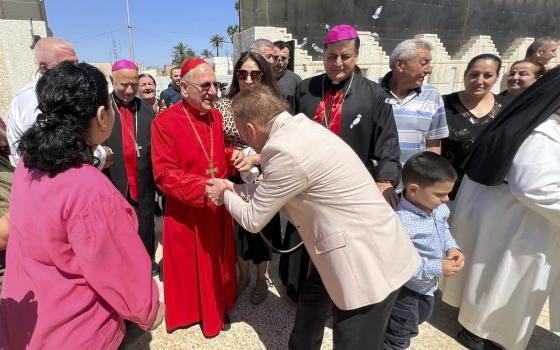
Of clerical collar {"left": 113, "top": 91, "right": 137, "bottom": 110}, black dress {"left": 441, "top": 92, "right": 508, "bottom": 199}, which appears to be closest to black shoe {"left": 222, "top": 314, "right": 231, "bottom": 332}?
clerical collar {"left": 113, "top": 91, "right": 137, "bottom": 110}

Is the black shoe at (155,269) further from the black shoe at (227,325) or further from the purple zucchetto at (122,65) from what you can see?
the purple zucchetto at (122,65)

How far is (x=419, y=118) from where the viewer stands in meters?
2.83

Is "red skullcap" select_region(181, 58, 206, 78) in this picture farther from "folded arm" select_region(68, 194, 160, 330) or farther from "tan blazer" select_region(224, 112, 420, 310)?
"folded arm" select_region(68, 194, 160, 330)

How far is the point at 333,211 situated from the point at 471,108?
2.25 meters

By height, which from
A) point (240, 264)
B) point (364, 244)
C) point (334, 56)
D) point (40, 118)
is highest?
point (334, 56)

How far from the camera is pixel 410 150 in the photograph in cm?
290

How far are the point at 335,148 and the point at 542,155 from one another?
1.40 m

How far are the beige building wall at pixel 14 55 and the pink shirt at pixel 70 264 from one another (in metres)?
7.68

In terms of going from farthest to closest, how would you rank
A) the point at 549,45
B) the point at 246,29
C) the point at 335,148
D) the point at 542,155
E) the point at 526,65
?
the point at 246,29 → the point at 549,45 → the point at 526,65 → the point at 542,155 → the point at 335,148

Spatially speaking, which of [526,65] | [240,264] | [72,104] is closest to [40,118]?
[72,104]

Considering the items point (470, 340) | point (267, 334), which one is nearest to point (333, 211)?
point (267, 334)

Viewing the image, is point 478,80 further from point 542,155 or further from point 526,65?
point 542,155

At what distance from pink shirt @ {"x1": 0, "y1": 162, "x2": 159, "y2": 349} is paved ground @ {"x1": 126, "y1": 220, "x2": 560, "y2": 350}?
1.44 m

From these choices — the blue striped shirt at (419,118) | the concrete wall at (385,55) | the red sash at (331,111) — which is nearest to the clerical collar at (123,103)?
the red sash at (331,111)
